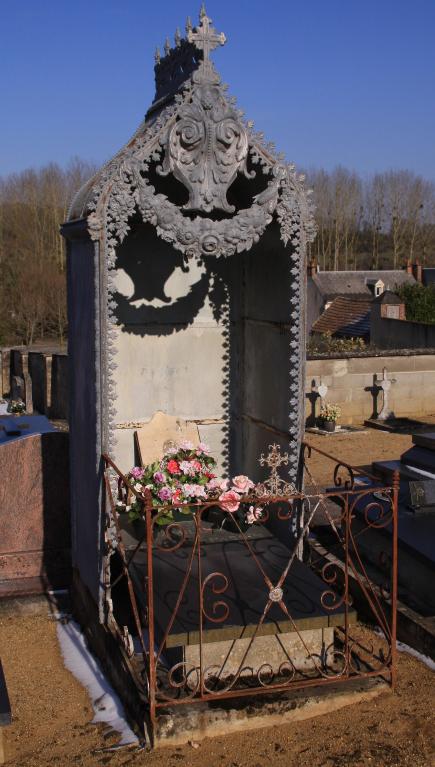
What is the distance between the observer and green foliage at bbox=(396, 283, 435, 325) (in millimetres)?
32203

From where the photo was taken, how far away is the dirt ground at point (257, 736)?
4734 mm

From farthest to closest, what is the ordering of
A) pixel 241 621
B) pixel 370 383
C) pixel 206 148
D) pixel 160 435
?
pixel 370 383 → pixel 160 435 → pixel 206 148 → pixel 241 621

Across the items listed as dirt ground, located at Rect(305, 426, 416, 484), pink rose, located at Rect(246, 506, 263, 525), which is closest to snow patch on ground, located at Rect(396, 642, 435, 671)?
pink rose, located at Rect(246, 506, 263, 525)

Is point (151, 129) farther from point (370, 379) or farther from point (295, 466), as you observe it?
point (370, 379)

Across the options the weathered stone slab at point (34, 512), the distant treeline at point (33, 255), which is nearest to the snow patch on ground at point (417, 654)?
the weathered stone slab at point (34, 512)

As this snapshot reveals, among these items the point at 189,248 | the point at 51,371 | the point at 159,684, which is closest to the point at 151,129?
the point at 189,248

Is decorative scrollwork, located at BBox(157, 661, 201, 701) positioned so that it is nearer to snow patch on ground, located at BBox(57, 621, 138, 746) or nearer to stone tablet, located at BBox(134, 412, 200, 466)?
snow patch on ground, located at BBox(57, 621, 138, 746)

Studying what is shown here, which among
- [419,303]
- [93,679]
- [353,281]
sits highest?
[353,281]

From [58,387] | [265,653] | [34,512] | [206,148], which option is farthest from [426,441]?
[58,387]

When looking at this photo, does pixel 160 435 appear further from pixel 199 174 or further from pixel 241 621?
pixel 241 621

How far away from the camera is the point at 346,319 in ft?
121

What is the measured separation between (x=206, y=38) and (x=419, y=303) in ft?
91.4

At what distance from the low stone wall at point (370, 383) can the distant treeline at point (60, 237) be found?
9.11 metres

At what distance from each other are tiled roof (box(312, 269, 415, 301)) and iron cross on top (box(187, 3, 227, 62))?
156 feet
